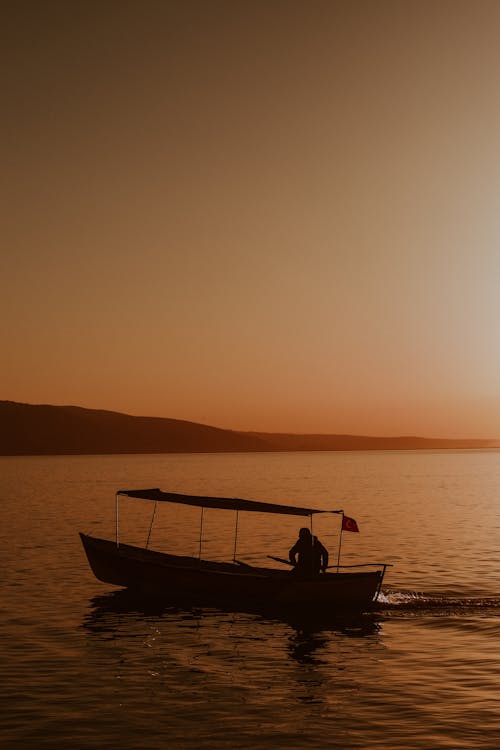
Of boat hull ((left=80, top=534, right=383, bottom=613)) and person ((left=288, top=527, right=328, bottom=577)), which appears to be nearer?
boat hull ((left=80, top=534, right=383, bottom=613))

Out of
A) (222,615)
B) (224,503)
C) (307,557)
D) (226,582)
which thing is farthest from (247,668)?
(224,503)

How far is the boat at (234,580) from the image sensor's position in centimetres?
2855

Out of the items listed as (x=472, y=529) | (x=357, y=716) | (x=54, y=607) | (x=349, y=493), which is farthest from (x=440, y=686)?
(x=349, y=493)

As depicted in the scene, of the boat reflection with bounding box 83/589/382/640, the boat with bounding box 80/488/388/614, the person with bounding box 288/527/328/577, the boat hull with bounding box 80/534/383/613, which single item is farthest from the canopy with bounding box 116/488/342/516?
the boat reflection with bounding box 83/589/382/640

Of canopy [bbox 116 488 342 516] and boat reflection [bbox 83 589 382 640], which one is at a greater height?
canopy [bbox 116 488 342 516]

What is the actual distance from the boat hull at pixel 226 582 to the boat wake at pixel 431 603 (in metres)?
1.14

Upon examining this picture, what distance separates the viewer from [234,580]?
29703 mm

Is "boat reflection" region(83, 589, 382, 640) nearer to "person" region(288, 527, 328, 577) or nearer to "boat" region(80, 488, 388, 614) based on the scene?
"boat" region(80, 488, 388, 614)

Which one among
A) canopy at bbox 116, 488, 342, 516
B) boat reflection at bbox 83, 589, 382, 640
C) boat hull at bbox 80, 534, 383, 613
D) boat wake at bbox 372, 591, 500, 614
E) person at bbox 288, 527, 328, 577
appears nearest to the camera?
boat reflection at bbox 83, 589, 382, 640

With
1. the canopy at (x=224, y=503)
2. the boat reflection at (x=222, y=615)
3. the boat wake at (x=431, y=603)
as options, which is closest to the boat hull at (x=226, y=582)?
the boat reflection at (x=222, y=615)

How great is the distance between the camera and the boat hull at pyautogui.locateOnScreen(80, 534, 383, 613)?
93.6 feet

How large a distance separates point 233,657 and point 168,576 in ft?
26.5

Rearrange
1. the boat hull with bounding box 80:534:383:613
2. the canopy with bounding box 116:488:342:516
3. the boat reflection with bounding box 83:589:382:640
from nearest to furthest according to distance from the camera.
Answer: the boat reflection with bounding box 83:589:382:640
the boat hull with bounding box 80:534:383:613
the canopy with bounding box 116:488:342:516

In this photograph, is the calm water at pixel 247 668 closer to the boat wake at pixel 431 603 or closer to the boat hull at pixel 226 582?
the boat wake at pixel 431 603
